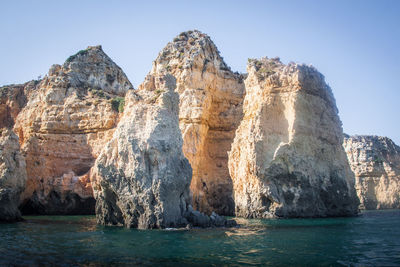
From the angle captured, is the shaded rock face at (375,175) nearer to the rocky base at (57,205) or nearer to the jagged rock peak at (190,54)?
the jagged rock peak at (190,54)

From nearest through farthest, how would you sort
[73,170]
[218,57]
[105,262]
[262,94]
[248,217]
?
[105,262]
[248,217]
[262,94]
[73,170]
[218,57]

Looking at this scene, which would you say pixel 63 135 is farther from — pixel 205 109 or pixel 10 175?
pixel 205 109

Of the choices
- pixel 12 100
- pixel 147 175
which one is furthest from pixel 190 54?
pixel 12 100

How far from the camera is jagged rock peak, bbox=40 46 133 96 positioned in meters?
37.8

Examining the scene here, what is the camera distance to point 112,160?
19.7 m

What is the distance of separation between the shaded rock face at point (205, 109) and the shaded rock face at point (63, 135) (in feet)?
25.1

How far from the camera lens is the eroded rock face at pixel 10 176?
21188mm

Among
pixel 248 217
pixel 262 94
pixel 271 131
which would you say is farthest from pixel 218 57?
pixel 248 217

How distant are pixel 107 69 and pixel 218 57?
45.1 feet

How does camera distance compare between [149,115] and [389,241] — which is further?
[149,115]

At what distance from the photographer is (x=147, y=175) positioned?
18391mm

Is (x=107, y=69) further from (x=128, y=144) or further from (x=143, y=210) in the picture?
(x=143, y=210)

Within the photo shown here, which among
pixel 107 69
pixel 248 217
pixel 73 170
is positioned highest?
pixel 107 69

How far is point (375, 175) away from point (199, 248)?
1737 inches
